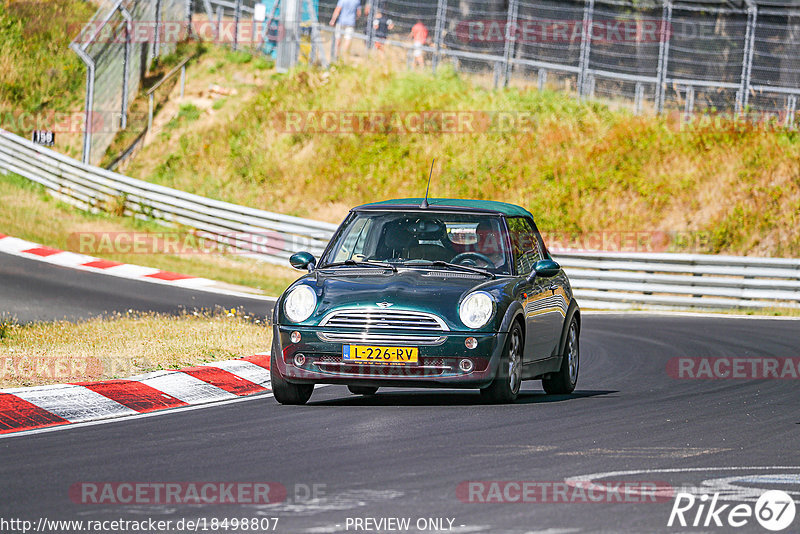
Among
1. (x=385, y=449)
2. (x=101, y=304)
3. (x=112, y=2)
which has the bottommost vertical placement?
(x=101, y=304)

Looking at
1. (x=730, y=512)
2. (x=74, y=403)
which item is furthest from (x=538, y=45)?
Answer: (x=730, y=512)

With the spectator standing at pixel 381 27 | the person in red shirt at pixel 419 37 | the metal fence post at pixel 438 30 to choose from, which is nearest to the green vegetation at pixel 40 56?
the spectator standing at pixel 381 27

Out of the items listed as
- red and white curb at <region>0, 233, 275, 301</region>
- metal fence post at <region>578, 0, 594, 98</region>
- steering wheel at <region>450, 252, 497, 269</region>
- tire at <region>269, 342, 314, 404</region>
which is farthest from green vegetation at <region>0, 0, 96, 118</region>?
tire at <region>269, 342, 314, 404</region>

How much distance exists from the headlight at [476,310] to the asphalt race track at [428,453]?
24.8 inches

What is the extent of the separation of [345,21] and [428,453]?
1110 inches

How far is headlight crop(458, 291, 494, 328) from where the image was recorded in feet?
30.1

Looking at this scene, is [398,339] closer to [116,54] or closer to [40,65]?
[116,54]

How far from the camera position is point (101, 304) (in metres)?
18.2

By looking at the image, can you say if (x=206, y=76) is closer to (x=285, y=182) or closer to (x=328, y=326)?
(x=285, y=182)

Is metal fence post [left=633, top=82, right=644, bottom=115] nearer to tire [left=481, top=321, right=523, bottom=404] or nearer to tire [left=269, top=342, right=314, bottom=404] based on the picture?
Answer: tire [left=481, top=321, right=523, bottom=404]

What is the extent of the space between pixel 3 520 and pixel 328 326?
401 cm

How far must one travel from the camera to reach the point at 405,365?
9.09 meters

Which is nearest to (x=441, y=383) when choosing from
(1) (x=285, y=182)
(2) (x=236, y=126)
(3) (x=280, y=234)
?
(3) (x=280, y=234)

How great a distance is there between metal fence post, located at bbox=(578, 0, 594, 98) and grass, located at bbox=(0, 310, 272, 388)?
14883mm
